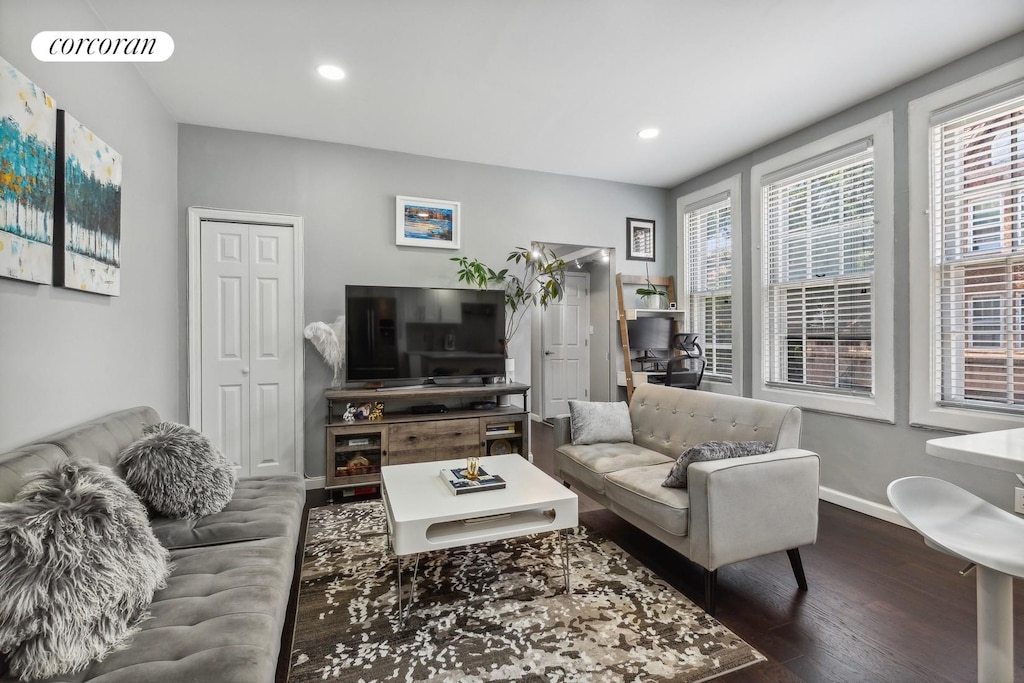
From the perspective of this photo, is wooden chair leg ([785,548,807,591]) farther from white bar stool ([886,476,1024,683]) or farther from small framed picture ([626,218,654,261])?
small framed picture ([626,218,654,261])

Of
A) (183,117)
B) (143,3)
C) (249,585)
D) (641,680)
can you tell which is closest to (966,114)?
(641,680)

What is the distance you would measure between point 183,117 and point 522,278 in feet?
9.17

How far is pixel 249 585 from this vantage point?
54.6 inches

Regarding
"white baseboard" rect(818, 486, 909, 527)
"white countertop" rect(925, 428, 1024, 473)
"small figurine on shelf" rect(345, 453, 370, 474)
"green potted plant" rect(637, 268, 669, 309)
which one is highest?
"green potted plant" rect(637, 268, 669, 309)

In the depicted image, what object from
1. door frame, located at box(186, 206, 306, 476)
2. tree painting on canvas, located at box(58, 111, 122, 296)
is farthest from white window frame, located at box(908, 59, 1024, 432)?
tree painting on canvas, located at box(58, 111, 122, 296)

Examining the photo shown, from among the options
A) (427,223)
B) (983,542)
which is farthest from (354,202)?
A: (983,542)

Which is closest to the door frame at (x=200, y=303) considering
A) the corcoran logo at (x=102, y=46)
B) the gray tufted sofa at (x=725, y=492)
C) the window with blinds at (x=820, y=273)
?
the corcoran logo at (x=102, y=46)

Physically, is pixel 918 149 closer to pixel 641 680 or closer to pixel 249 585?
pixel 641 680

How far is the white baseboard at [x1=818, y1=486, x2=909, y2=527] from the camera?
9.27 ft

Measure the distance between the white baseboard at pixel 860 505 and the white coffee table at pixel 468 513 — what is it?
1.89 metres

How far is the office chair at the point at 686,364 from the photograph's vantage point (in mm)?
4008

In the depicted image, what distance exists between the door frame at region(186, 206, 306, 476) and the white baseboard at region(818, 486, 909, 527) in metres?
3.62

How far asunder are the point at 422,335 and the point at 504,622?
89.8 inches

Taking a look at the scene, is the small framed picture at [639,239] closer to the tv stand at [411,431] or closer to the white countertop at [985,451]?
the tv stand at [411,431]
